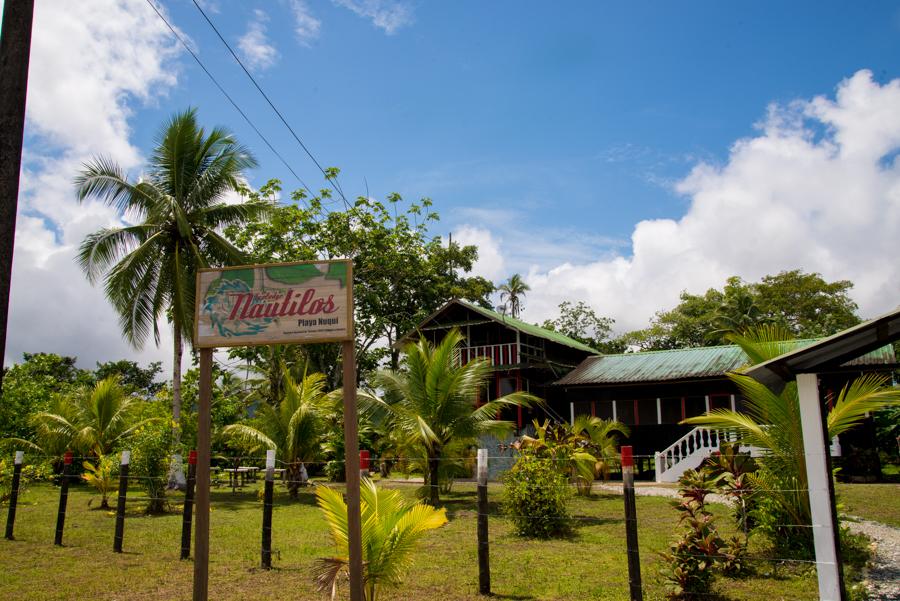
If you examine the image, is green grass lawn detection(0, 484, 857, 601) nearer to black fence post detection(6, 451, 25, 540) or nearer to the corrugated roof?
black fence post detection(6, 451, 25, 540)

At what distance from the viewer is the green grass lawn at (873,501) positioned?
1064 cm

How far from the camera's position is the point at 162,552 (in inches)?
369

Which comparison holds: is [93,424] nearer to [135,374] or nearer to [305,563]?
[305,563]

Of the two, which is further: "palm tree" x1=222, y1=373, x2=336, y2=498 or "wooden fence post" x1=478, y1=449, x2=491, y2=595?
"palm tree" x1=222, y1=373, x2=336, y2=498

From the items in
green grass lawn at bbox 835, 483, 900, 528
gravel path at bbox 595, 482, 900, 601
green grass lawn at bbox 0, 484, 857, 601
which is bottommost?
green grass lawn at bbox 0, 484, 857, 601

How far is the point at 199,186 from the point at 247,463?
32.5 ft

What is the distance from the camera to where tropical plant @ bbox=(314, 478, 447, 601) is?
575cm

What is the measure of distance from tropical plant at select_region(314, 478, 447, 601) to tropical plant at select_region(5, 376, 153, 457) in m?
12.4

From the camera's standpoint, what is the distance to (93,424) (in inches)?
686

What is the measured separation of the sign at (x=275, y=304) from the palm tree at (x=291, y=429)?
1102 centimetres

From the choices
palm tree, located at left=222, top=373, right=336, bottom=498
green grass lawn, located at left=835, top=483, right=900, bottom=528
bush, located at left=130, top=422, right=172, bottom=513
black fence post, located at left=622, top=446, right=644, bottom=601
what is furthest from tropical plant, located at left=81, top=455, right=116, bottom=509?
green grass lawn, located at left=835, top=483, right=900, bottom=528

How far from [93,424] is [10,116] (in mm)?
14531

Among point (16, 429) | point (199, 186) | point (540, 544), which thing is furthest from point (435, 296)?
point (540, 544)

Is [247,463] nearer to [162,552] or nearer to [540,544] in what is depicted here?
[162,552]
